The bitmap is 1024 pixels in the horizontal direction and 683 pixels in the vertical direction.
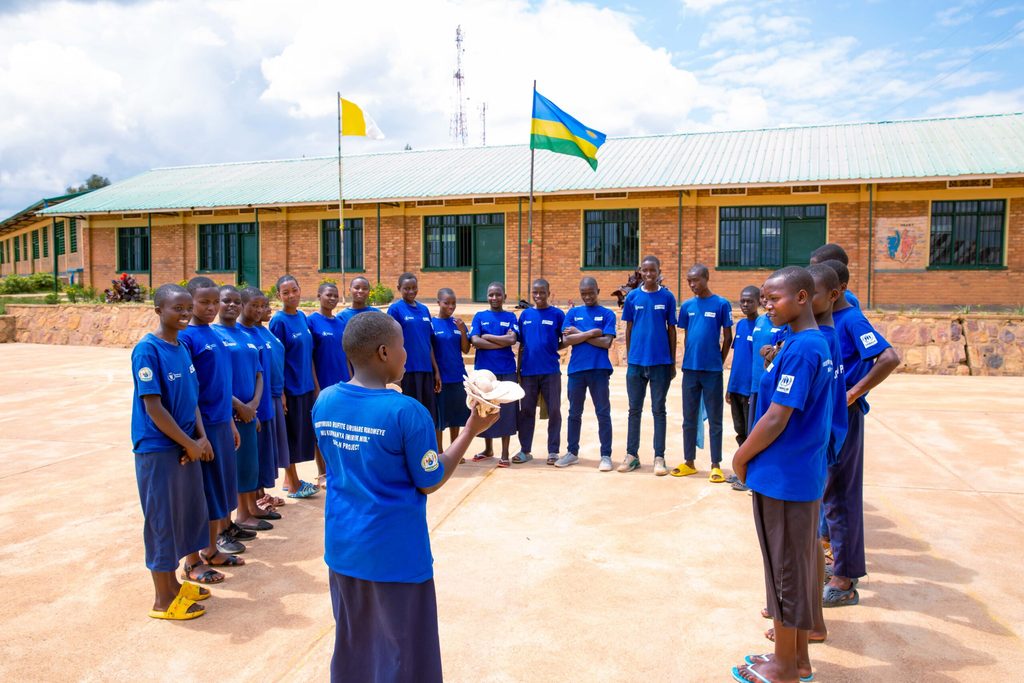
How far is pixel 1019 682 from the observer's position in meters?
3.07

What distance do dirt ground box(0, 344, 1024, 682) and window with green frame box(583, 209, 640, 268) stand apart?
1287cm

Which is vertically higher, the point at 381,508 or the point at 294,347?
the point at 294,347

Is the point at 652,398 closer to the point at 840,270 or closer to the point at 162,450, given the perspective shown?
the point at 840,270

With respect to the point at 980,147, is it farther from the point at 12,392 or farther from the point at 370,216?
the point at 12,392

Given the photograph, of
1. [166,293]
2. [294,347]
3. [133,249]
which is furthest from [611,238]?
[133,249]

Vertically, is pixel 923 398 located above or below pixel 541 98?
below

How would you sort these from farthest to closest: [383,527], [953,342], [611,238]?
[611,238] → [953,342] → [383,527]

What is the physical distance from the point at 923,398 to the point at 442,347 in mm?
7718

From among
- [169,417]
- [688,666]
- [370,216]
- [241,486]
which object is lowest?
[688,666]

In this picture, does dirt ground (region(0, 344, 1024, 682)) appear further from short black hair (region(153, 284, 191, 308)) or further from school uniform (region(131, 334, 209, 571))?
short black hair (region(153, 284, 191, 308))

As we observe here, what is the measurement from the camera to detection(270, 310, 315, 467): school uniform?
5.68 meters

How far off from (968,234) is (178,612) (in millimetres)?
18871

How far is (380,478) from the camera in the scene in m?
2.41

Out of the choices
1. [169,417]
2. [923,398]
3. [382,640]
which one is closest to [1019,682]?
[382,640]
